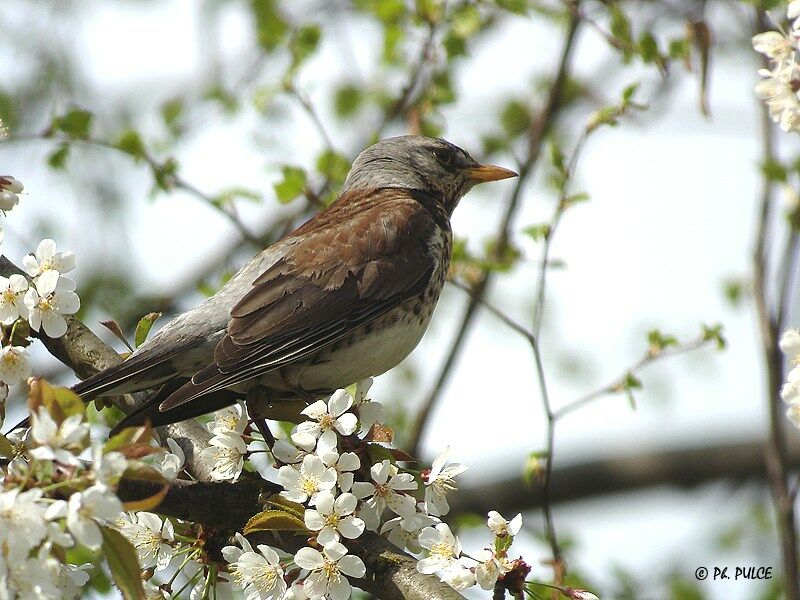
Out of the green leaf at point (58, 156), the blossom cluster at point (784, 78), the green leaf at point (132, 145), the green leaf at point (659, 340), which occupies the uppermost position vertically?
the blossom cluster at point (784, 78)

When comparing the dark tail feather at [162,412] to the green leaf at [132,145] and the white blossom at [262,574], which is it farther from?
the green leaf at [132,145]

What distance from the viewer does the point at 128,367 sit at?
3.57 m

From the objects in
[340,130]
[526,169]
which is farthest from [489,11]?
[526,169]

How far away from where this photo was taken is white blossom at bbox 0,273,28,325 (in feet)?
9.36

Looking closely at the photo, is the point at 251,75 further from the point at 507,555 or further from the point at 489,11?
the point at 507,555

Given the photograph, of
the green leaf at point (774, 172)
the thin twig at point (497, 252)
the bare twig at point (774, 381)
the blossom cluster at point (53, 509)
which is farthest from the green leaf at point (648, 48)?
the blossom cluster at point (53, 509)

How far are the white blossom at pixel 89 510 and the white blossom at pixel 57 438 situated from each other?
0.26 ft

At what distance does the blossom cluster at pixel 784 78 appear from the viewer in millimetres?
2723

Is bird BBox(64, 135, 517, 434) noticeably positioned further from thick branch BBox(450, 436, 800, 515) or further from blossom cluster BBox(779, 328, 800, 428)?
thick branch BBox(450, 436, 800, 515)

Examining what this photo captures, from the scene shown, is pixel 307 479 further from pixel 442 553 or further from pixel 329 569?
pixel 442 553

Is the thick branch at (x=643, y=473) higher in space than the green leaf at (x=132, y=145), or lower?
lower

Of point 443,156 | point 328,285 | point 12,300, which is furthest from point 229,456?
point 443,156

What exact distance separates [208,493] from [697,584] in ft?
13.0

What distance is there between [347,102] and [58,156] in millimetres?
2742
